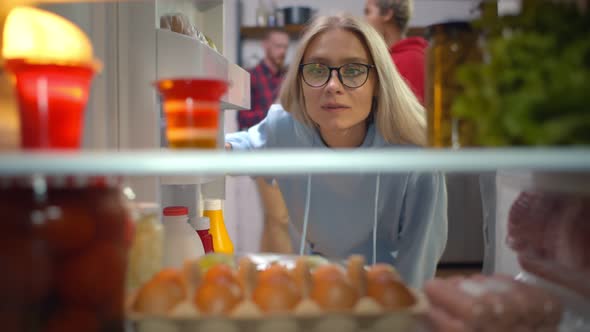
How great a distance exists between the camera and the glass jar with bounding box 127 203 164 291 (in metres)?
1.00

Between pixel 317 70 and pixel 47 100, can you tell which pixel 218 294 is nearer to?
pixel 47 100

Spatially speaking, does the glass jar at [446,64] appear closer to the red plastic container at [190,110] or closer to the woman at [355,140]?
the red plastic container at [190,110]

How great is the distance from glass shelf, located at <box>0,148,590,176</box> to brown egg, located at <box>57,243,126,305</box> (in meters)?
0.16

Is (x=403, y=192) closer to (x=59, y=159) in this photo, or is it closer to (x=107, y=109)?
(x=107, y=109)

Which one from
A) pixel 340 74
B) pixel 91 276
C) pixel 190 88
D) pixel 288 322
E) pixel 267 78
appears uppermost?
pixel 267 78

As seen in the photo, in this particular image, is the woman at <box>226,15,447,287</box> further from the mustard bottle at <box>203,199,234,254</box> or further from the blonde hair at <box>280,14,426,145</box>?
the mustard bottle at <box>203,199,234,254</box>

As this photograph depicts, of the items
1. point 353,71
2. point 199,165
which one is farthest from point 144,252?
point 353,71

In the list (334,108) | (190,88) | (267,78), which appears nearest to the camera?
(190,88)

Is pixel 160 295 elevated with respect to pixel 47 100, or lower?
lower

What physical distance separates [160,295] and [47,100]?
1.20ft

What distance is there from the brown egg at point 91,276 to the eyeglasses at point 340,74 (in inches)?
32.7

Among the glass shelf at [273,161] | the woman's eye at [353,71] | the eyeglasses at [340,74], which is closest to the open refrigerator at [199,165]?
the glass shelf at [273,161]

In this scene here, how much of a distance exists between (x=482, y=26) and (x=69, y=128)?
708 mm

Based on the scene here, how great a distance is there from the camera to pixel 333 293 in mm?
851
